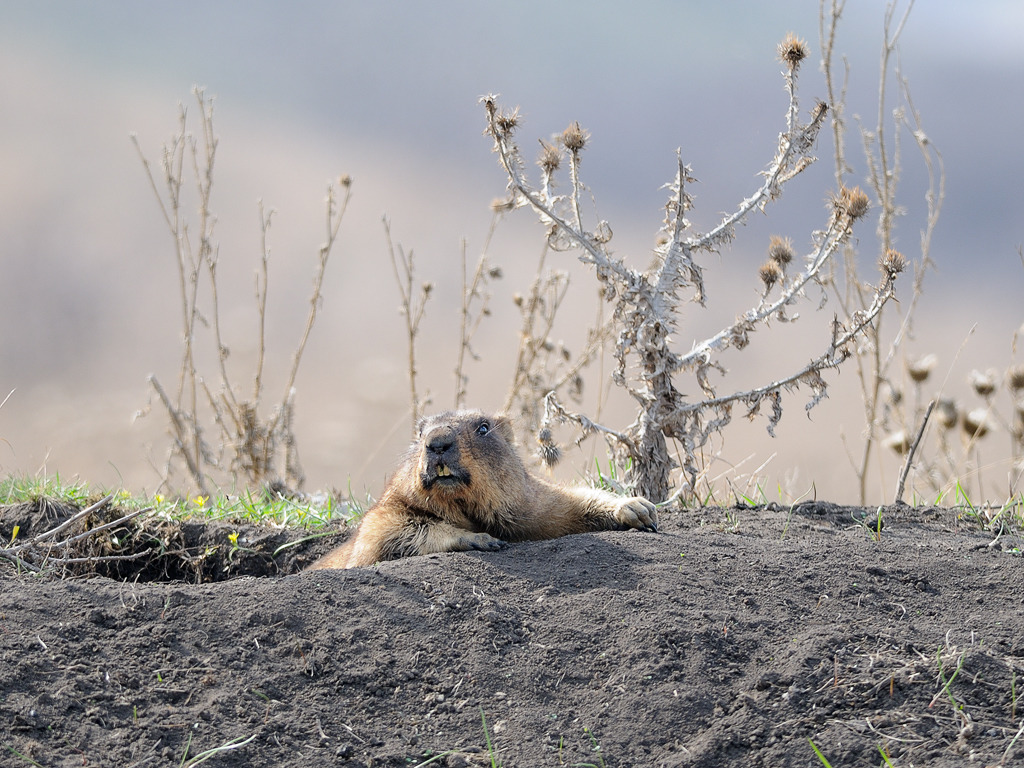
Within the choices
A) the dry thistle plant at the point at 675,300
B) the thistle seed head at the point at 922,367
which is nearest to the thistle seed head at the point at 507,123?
the dry thistle plant at the point at 675,300

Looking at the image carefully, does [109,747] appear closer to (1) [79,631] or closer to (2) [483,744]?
(1) [79,631]

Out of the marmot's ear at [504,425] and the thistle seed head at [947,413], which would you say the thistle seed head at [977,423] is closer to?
the thistle seed head at [947,413]

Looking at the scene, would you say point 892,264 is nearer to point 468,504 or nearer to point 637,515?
point 637,515

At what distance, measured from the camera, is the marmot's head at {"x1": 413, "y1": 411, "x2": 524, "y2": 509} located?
4512mm

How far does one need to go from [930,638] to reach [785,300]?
300cm

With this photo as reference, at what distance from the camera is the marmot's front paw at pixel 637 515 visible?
480 cm

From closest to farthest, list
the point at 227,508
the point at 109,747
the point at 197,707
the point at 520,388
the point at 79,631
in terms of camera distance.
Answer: the point at 109,747 → the point at 197,707 → the point at 79,631 → the point at 227,508 → the point at 520,388

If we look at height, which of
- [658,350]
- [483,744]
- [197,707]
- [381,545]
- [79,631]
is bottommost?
[483,744]

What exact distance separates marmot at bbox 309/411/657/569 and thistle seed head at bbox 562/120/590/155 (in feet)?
5.94

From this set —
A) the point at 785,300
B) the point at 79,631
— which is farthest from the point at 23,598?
the point at 785,300

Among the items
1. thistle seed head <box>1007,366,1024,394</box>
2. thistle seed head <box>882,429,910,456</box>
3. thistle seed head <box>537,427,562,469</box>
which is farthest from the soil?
thistle seed head <box>1007,366,1024,394</box>

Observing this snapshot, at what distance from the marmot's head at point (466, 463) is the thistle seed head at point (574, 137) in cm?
189

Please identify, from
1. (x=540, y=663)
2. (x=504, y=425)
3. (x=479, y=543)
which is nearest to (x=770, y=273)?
(x=504, y=425)

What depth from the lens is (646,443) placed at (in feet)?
20.3
